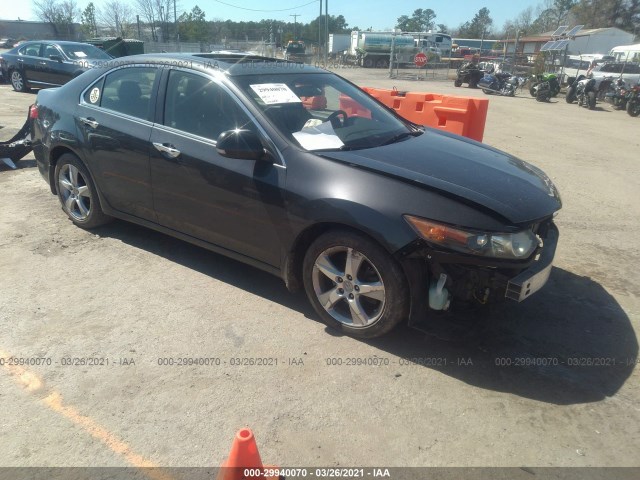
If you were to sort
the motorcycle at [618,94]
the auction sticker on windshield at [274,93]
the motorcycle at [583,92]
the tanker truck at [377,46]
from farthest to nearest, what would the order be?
the tanker truck at [377,46], the motorcycle at [583,92], the motorcycle at [618,94], the auction sticker on windshield at [274,93]

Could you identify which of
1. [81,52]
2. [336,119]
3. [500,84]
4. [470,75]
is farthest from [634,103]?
[81,52]

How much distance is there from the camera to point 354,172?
319 centimetres

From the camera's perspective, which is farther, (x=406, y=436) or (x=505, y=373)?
(x=505, y=373)

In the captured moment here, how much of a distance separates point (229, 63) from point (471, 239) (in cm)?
240

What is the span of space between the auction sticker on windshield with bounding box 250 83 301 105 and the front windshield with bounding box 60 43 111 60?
1294 centimetres

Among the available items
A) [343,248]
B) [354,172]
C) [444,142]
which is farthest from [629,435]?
[444,142]

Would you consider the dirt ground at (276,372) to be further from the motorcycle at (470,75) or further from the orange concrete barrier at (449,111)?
the motorcycle at (470,75)

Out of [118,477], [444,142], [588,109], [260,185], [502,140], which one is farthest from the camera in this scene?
[588,109]

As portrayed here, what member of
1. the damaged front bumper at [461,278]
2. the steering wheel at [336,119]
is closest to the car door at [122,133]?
the steering wheel at [336,119]

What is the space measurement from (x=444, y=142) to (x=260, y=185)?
1.56m

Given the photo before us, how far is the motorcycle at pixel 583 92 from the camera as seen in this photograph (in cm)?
1920

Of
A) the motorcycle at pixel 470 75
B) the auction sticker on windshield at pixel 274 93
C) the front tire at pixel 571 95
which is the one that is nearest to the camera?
the auction sticker on windshield at pixel 274 93

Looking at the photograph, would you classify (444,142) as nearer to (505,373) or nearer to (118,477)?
(505,373)

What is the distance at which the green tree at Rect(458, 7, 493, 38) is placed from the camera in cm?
9231
